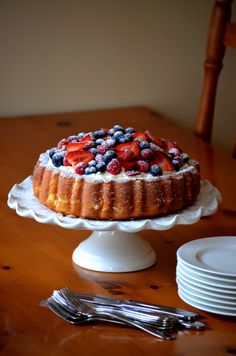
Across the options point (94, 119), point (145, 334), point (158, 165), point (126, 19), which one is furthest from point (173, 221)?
point (126, 19)

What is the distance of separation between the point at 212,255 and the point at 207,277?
0.35 feet

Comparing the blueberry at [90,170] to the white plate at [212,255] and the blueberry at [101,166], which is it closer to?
the blueberry at [101,166]

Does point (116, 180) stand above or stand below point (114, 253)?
above

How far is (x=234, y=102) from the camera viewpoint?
3.03m

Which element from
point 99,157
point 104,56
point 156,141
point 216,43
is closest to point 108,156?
point 99,157

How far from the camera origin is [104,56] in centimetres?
271

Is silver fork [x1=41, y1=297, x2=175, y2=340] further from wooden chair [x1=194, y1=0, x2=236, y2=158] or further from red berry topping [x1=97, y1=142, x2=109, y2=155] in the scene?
wooden chair [x1=194, y1=0, x2=236, y2=158]

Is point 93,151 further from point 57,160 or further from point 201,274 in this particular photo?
point 201,274

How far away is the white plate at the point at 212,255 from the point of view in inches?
47.2

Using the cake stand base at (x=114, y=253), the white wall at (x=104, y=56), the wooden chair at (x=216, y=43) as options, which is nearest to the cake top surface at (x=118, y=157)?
the cake stand base at (x=114, y=253)

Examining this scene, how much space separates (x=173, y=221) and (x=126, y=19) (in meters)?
1.54

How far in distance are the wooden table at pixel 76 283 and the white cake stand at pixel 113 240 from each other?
0.06 feet

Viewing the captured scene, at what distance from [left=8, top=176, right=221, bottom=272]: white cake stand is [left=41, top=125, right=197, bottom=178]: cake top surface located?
7cm

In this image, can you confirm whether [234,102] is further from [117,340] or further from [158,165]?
[117,340]
